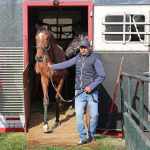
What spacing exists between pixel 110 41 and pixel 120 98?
3.65 feet

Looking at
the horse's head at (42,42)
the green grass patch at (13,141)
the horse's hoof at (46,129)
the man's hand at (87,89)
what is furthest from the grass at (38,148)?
the horse's head at (42,42)

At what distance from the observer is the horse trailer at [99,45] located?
8.12m

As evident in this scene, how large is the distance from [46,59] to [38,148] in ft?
6.45

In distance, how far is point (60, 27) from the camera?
1155cm

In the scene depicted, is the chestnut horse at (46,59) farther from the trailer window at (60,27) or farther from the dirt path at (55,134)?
the trailer window at (60,27)

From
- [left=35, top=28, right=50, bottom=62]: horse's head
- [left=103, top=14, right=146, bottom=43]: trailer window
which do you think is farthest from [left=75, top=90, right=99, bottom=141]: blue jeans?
[left=103, top=14, right=146, bottom=43]: trailer window

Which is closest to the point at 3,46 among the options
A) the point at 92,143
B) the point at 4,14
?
the point at 4,14

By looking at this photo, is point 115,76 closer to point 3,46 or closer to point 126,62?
point 126,62

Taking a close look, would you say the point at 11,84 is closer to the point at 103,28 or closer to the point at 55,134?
the point at 55,134

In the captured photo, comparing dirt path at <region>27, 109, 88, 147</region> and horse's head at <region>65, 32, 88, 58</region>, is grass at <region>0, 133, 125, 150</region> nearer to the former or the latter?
dirt path at <region>27, 109, 88, 147</region>

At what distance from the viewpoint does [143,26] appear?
26.9ft

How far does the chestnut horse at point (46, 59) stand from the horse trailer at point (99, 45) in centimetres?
33

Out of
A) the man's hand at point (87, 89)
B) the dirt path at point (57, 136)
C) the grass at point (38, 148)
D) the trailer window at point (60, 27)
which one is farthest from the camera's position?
the trailer window at point (60, 27)

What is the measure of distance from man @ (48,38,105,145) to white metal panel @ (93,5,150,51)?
87 cm
